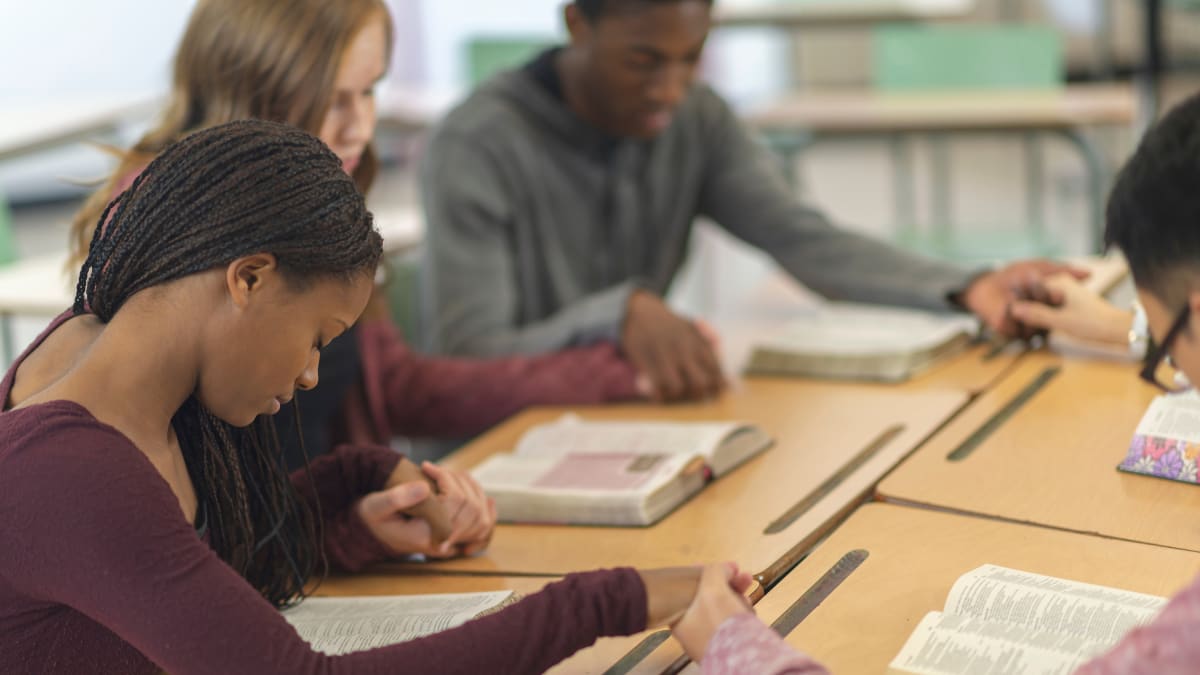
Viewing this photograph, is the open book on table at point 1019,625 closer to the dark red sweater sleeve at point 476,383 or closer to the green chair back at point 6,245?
the dark red sweater sleeve at point 476,383

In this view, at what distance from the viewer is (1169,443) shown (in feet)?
4.43

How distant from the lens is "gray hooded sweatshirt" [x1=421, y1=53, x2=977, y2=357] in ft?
6.76

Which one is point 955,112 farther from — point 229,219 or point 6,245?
point 229,219

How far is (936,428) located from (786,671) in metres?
0.79

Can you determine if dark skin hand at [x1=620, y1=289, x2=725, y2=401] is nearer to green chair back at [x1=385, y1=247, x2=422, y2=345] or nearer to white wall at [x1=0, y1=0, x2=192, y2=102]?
green chair back at [x1=385, y1=247, x2=422, y2=345]

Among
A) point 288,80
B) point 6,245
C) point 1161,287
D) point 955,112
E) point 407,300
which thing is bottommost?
point 407,300

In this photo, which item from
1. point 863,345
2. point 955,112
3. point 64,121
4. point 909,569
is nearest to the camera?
point 909,569

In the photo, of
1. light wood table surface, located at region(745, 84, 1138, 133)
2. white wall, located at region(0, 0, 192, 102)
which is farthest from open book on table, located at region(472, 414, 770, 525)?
white wall, located at region(0, 0, 192, 102)

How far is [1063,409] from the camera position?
163cm

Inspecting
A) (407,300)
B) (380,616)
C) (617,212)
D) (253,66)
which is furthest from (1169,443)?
(407,300)

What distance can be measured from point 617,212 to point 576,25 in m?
0.34

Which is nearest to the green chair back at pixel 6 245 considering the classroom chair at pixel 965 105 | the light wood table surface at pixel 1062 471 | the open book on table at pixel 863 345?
the open book on table at pixel 863 345

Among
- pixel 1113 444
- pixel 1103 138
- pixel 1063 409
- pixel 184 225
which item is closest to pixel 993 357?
pixel 1063 409

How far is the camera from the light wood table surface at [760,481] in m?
1.29
